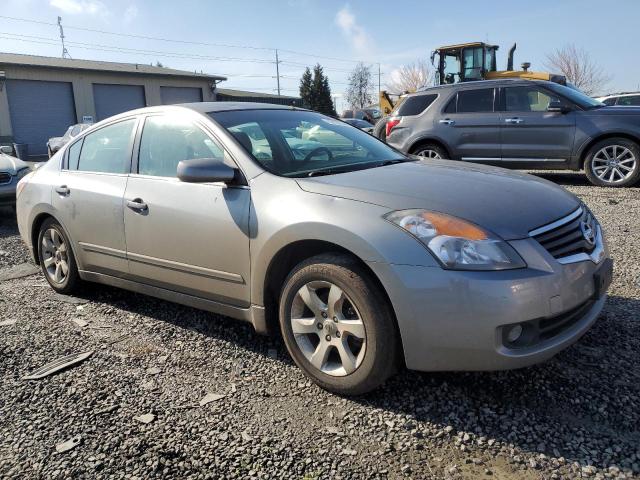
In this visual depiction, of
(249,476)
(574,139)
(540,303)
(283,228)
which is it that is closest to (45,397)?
(249,476)

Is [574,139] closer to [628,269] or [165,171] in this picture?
[628,269]

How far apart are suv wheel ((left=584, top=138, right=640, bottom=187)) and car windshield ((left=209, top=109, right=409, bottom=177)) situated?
232 inches

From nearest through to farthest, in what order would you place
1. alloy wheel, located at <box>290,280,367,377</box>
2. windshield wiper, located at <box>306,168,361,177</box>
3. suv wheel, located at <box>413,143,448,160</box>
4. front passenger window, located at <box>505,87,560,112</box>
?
1. alloy wheel, located at <box>290,280,367,377</box>
2. windshield wiper, located at <box>306,168,361,177</box>
3. front passenger window, located at <box>505,87,560,112</box>
4. suv wheel, located at <box>413,143,448,160</box>

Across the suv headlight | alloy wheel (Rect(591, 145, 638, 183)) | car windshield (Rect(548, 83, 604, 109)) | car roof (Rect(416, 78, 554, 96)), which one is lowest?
alloy wheel (Rect(591, 145, 638, 183))

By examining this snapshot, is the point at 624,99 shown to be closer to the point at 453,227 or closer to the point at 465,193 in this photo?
the point at 465,193

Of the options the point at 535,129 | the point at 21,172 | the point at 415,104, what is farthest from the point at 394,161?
the point at 21,172

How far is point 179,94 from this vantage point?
35500 mm

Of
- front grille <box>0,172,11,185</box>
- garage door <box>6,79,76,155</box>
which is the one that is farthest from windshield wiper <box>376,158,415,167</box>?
garage door <box>6,79,76,155</box>

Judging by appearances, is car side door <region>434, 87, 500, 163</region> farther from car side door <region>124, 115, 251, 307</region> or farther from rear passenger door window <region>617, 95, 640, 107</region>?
rear passenger door window <region>617, 95, 640, 107</region>

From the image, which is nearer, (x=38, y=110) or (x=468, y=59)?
(x=468, y=59)

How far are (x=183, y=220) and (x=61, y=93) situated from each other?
30340 millimetres

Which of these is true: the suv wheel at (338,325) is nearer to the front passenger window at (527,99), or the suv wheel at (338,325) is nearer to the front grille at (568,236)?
the front grille at (568,236)

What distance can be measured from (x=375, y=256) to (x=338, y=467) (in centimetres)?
95

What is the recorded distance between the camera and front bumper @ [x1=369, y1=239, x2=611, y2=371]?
2352mm
